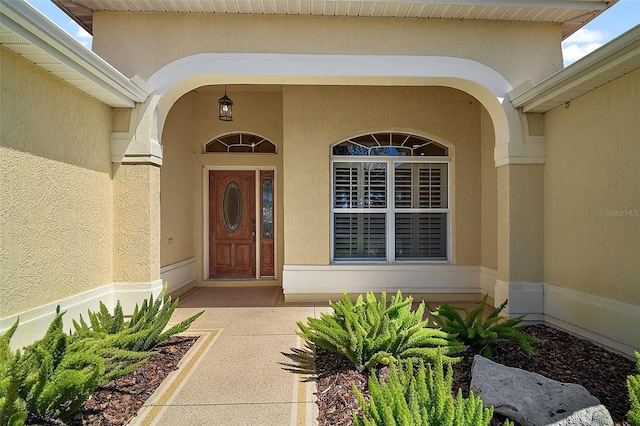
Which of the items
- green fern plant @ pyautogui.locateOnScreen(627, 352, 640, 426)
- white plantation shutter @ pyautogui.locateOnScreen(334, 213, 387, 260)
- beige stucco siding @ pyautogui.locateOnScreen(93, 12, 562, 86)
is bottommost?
green fern plant @ pyautogui.locateOnScreen(627, 352, 640, 426)

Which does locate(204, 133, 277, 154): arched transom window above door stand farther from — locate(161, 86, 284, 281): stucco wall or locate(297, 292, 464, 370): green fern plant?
locate(297, 292, 464, 370): green fern plant

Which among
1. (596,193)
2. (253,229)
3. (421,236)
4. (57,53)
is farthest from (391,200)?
(57,53)

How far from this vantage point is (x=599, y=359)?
4.08 meters

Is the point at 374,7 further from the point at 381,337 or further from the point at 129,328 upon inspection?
the point at 129,328

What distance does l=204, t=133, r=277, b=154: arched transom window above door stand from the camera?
324 inches

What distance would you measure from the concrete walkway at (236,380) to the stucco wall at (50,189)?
1.63 meters

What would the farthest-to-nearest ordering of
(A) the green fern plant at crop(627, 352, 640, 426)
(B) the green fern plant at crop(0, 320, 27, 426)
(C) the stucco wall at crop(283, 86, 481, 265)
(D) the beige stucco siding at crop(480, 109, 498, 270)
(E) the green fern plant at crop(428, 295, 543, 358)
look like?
(C) the stucco wall at crop(283, 86, 481, 265)
(D) the beige stucco siding at crop(480, 109, 498, 270)
(E) the green fern plant at crop(428, 295, 543, 358)
(A) the green fern plant at crop(627, 352, 640, 426)
(B) the green fern plant at crop(0, 320, 27, 426)

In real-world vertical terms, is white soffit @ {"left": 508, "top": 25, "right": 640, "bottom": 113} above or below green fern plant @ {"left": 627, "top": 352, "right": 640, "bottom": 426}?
above

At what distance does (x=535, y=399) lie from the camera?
3.12m

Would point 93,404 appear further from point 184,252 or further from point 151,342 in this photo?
point 184,252

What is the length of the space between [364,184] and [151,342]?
447cm

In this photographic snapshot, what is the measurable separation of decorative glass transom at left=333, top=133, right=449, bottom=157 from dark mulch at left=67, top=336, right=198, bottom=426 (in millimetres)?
→ 4522

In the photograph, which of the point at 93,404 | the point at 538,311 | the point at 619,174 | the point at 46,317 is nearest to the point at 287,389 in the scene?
the point at 93,404

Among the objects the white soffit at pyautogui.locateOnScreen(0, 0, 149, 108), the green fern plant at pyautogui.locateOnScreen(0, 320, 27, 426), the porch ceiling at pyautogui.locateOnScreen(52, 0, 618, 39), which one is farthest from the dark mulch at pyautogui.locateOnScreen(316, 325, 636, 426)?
the porch ceiling at pyautogui.locateOnScreen(52, 0, 618, 39)
